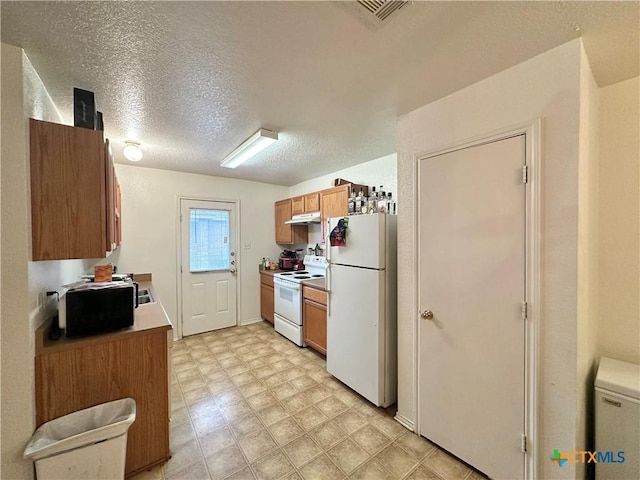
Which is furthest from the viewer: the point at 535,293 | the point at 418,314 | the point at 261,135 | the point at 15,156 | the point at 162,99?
the point at 261,135

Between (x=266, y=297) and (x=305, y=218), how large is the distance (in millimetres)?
1584

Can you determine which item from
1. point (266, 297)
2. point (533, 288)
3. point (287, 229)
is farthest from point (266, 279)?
point (533, 288)

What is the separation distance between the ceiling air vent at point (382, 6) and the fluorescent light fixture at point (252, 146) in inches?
57.3

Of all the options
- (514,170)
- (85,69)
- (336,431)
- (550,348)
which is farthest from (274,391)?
(85,69)

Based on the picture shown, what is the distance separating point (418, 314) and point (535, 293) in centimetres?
75

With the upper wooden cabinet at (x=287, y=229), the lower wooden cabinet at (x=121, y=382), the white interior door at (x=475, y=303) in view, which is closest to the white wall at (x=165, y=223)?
the upper wooden cabinet at (x=287, y=229)

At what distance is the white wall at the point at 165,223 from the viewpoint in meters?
3.56

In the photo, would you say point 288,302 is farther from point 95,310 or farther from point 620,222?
point 620,222

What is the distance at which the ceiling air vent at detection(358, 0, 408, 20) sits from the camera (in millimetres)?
1064

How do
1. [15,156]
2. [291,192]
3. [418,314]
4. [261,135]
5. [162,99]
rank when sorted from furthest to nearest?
[291,192], [261,135], [418,314], [162,99], [15,156]

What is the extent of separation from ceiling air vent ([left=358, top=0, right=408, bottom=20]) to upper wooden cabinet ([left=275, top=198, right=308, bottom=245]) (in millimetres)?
3397

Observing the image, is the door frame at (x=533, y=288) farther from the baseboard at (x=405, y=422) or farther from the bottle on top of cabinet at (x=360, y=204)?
the bottle on top of cabinet at (x=360, y=204)

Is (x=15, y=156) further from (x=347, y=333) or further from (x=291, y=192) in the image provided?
(x=291, y=192)

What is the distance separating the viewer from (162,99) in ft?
6.02
